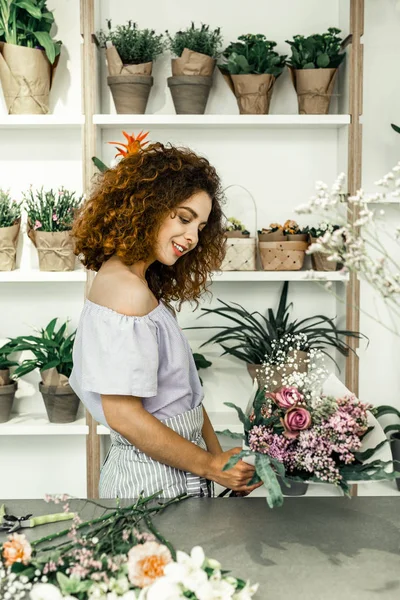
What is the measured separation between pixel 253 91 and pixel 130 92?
50 centimetres

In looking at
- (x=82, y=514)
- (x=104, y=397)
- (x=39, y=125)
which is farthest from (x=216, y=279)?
(x=82, y=514)

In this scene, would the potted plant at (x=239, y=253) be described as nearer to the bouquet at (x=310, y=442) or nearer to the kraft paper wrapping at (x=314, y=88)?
the kraft paper wrapping at (x=314, y=88)

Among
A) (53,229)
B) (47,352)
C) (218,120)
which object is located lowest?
(47,352)

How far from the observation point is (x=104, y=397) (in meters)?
1.59

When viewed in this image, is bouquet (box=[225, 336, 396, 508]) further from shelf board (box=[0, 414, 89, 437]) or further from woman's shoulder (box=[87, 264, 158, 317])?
shelf board (box=[0, 414, 89, 437])

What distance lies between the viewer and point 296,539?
1305mm

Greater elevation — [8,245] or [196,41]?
[196,41]

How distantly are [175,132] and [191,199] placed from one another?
1410mm

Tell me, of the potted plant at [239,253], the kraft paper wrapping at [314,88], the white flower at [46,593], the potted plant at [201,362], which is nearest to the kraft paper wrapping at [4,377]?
the potted plant at [201,362]

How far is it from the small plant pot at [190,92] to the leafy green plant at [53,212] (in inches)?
22.7

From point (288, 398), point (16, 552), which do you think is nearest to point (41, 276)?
point (288, 398)

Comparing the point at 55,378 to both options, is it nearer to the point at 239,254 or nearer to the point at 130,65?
the point at 239,254

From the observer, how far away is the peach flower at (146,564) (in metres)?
1.00

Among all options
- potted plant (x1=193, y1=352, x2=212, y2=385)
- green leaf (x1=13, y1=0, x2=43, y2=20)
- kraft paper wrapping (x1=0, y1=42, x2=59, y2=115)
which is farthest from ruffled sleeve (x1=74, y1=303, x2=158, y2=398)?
green leaf (x1=13, y1=0, x2=43, y2=20)
